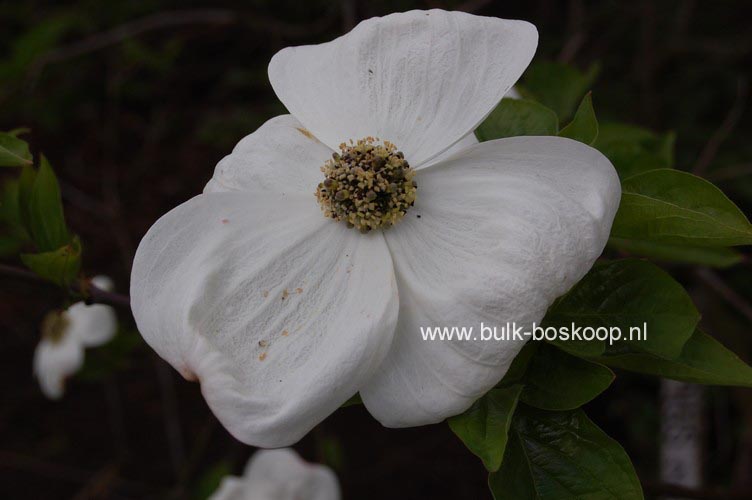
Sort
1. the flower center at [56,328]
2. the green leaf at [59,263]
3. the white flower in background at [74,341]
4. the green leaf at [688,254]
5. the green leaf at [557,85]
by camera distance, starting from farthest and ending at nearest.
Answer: the flower center at [56,328] → the white flower in background at [74,341] → the green leaf at [557,85] → the green leaf at [688,254] → the green leaf at [59,263]

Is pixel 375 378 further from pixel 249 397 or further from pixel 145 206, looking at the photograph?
pixel 145 206

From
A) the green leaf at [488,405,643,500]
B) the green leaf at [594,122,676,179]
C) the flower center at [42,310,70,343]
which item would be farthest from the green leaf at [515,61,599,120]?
the flower center at [42,310,70,343]

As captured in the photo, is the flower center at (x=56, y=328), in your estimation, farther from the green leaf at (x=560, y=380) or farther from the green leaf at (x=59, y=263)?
the green leaf at (x=560, y=380)

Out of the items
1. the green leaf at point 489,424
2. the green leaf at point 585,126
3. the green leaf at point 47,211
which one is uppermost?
the green leaf at point 585,126

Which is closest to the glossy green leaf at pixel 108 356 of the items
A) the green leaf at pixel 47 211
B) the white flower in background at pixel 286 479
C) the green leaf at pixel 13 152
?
the white flower in background at pixel 286 479

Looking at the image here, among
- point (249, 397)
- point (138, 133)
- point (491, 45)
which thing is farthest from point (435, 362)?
point (138, 133)

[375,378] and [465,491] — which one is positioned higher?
[375,378]
